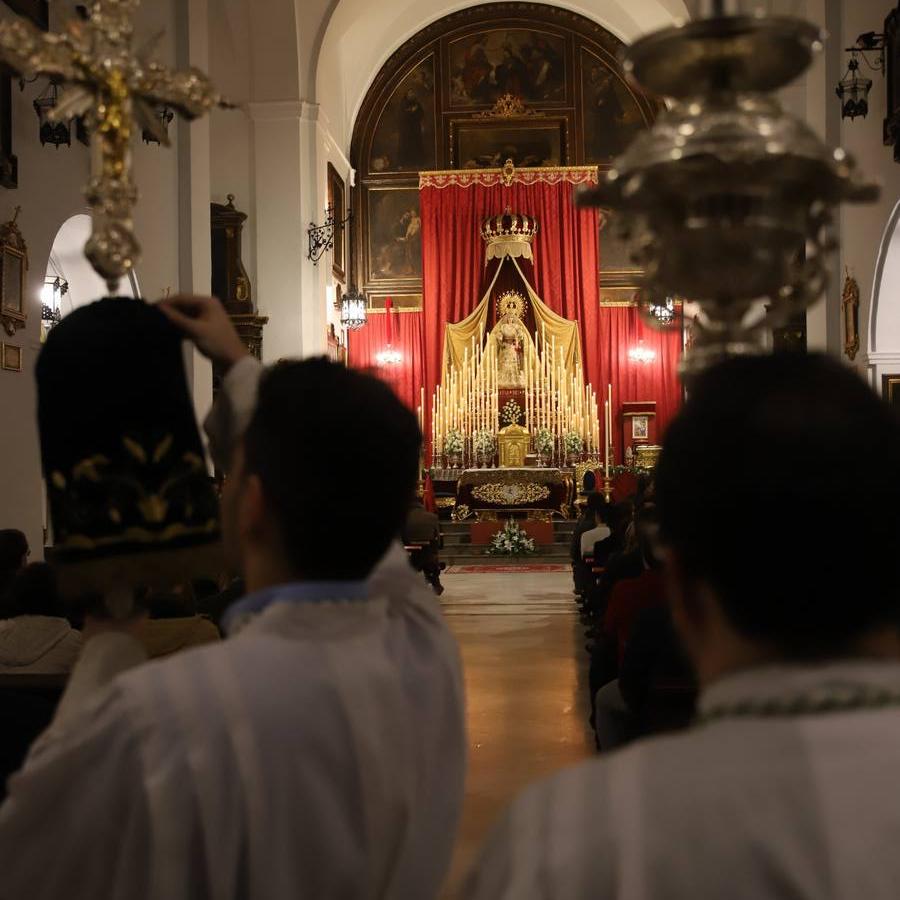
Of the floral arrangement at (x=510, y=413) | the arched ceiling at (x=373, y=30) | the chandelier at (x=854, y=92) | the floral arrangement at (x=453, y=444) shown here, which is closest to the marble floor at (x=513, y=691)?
the chandelier at (x=854, y=92)

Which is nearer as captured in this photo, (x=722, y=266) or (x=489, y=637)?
(x=722, y=266)

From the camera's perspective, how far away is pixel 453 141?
74.5ft

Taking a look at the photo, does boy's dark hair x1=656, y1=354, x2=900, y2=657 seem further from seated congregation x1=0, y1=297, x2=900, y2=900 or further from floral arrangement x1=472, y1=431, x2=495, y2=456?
floral arrangement x1=472, y1=431, x2=495, y2=456

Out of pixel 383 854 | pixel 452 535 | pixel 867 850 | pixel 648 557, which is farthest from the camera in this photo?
pixel 452 535

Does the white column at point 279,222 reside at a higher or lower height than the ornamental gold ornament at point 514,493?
higher

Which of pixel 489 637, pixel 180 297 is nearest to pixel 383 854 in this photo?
pixel 180 297

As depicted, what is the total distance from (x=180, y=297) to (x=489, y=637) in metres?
9.60

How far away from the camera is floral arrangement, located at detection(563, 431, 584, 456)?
20766 mm

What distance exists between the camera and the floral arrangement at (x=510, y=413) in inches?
851

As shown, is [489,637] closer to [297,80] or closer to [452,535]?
[452,535]

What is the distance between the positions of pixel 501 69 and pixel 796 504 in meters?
22.9

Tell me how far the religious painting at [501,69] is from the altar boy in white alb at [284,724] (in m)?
22.1

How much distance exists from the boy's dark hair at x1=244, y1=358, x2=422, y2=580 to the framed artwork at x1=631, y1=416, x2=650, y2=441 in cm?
1975

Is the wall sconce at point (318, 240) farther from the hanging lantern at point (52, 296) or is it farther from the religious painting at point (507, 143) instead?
the hanging lantern at point (52, 296)
